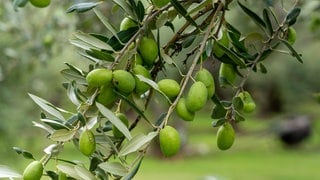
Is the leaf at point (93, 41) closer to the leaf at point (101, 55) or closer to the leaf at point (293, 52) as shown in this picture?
the leaf at point (101, 55)

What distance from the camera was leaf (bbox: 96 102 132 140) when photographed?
59 centimetres

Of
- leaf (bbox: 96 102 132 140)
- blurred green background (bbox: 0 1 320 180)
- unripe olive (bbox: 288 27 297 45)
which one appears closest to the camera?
leaf (bbox: 96 102 132 140)

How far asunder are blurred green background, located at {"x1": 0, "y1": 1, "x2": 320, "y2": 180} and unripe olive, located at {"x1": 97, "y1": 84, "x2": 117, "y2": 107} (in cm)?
12

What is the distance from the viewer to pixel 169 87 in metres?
0.64

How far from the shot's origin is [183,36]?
2.41 feet

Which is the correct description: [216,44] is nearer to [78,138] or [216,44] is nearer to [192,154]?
[78,138]

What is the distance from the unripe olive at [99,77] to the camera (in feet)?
1.97

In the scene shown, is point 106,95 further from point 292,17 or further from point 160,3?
point 292,17

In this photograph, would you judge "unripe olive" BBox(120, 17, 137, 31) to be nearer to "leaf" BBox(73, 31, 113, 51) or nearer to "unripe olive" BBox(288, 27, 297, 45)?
"leaf" BBox(73, 31, 113, 51)

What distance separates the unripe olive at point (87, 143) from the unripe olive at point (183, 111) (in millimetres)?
85

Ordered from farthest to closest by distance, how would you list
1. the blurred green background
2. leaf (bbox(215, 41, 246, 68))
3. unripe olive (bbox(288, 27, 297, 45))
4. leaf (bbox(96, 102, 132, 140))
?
the blurred green background < unripe olive (bbox(288, 27, 297, 45)) < leaf (bbox(215, 41, 246, 68)) < leaf (bbox(96, 102, 132, 140))

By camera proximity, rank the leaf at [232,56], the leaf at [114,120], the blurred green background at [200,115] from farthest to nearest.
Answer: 1. the blurred green background at [200,115]
2. the leaf at [232,56]
3. the leaf at [114,120]

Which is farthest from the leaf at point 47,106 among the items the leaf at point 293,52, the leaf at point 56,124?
the leaf at point 293,52

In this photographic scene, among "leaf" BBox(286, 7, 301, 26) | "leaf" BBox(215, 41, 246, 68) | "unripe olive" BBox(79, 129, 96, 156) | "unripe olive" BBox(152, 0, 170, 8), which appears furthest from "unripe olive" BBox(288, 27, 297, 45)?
"unripe olive" BBox(79, 129, 96, 156)
